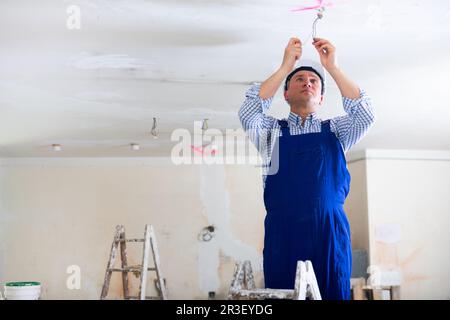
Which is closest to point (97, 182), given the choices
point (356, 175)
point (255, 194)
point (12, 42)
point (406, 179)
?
point (255, 194)

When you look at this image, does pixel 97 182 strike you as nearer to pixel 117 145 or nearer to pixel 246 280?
Answer: pixel 117 145

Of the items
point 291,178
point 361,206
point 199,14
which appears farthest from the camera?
point 361,206

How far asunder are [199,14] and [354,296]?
554 centimetres

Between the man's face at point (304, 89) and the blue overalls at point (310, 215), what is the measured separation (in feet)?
0.59

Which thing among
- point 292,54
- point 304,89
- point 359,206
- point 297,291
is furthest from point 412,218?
point 297,291

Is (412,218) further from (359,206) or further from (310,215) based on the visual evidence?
(310,215)

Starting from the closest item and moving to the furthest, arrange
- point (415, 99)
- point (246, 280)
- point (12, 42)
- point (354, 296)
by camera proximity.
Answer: point (246, 280), point (12, 42), point (415, 99), point (354, 296)

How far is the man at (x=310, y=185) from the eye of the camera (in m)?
2.06

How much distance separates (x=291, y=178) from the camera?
2102 millimetres

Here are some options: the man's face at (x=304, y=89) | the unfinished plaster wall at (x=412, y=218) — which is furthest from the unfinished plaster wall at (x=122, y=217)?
the man's face at (x=304, y=89)

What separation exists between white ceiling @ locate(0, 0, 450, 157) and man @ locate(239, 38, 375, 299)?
3.58ft

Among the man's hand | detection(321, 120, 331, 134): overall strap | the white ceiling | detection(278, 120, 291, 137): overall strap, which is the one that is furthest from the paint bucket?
the man's hand

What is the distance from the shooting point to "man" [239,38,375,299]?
6.75 feet

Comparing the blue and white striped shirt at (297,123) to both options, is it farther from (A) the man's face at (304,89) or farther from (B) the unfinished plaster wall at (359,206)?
(B) the unfinished plaster wall at (359,206)
